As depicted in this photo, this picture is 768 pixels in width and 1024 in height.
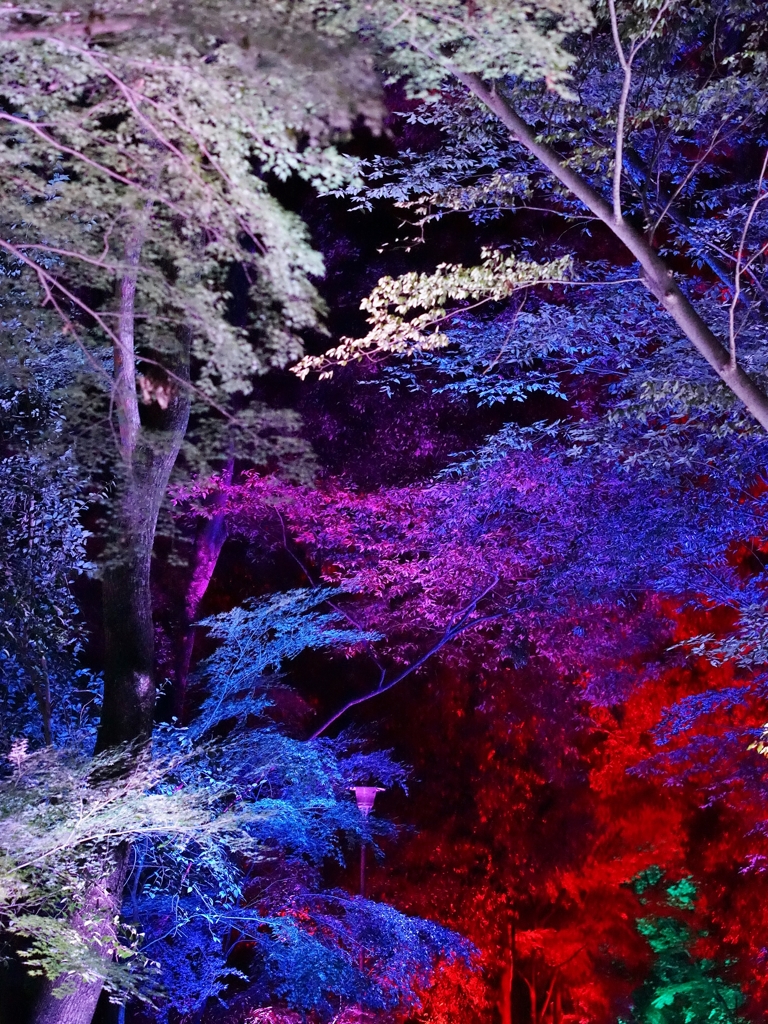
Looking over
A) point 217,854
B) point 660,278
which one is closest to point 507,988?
point 217,854

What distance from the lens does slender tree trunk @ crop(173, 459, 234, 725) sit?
363 inches

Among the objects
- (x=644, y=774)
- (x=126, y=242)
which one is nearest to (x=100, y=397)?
(x=126, y=242)

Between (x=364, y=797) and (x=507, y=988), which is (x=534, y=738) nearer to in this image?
(x=507, y=988)

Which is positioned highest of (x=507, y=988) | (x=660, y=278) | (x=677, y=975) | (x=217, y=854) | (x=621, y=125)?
(x=621, y=125)

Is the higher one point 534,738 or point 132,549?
point 132,549

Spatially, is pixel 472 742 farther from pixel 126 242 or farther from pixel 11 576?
pixel 126 242

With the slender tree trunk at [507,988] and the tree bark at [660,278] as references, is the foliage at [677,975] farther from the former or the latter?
the tree bark at [660,278]

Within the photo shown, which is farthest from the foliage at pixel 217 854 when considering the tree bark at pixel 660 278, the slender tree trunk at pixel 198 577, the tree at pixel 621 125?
the tree bark at pixel 660 278

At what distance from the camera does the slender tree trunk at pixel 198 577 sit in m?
9.23

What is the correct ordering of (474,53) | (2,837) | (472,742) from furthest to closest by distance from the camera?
(472,742), (2,837), (474,53)

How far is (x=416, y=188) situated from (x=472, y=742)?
26.9 ft

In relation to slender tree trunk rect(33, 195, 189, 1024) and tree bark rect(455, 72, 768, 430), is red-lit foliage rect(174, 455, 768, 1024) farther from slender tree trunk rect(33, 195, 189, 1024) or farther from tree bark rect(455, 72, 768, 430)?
tree bark rect(455, 72, 768, 430)

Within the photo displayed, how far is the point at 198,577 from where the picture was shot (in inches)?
391

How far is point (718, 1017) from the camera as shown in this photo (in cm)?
1130
